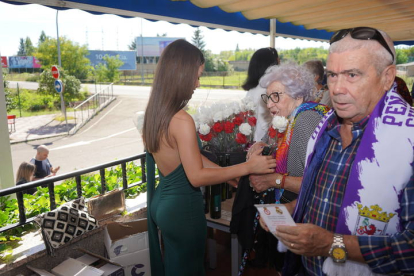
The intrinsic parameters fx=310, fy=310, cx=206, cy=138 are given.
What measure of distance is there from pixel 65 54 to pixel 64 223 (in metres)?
20.2

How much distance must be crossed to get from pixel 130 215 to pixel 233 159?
1089 millimetres

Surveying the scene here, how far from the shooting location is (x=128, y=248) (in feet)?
6.99

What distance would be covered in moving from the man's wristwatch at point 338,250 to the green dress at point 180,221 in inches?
35.7

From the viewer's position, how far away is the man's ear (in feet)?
3.13

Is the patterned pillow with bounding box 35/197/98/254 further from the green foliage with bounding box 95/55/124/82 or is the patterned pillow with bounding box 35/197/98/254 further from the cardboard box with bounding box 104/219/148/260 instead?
the green foliage with bounding box 95/55/124/82

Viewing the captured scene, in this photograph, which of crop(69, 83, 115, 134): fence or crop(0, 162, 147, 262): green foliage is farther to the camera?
crop(69, 83, 115, 134): fence

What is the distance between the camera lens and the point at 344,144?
1.10 meters

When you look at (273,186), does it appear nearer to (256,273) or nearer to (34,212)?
(256,273)

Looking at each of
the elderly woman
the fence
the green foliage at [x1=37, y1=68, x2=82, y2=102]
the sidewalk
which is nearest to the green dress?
the elderly woman

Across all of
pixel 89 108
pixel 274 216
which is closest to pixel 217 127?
pixel 274 216

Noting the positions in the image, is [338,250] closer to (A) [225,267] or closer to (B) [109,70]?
(A) [225,267]

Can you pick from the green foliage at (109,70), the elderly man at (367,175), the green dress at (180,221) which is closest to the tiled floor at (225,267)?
the green dress at (180,221)

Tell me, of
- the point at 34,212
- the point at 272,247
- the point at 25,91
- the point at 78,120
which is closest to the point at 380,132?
the point at 272,247

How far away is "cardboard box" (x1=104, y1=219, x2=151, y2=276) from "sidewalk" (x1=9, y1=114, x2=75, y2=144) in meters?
Result: 14.0
